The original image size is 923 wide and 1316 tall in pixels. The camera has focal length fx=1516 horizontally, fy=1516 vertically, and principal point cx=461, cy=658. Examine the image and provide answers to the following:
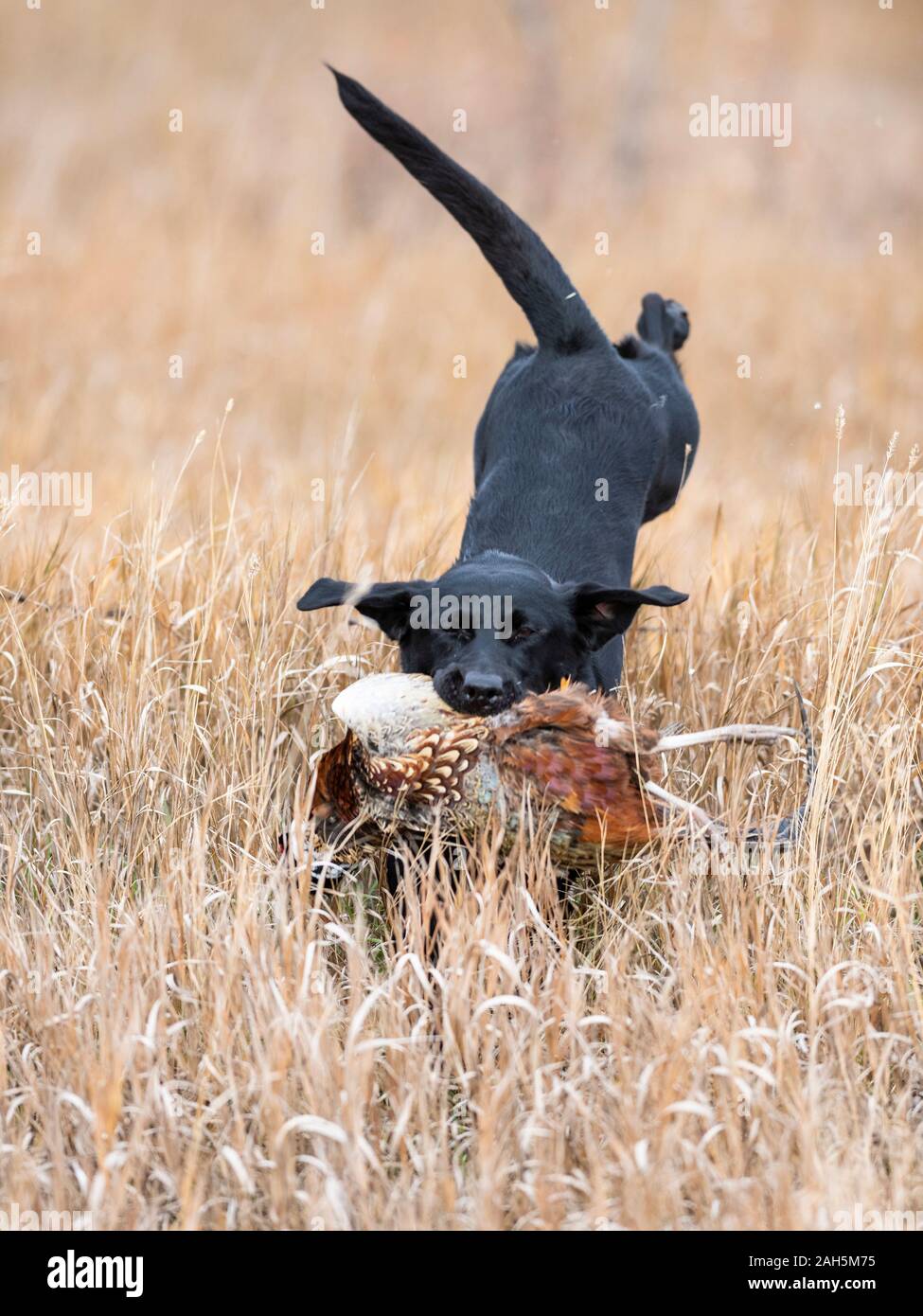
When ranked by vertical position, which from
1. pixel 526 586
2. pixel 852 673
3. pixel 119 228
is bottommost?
pixel 852 673

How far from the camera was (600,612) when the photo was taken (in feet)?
10.7

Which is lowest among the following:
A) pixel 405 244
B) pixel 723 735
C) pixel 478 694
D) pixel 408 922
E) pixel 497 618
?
pixel 408 922

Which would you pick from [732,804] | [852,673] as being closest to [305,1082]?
[732,804]

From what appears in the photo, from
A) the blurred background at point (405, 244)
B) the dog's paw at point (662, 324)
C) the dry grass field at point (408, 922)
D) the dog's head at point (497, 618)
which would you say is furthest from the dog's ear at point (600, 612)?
the dog's paw at point (662, 324)

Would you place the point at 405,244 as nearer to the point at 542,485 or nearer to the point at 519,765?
the point at 542,485

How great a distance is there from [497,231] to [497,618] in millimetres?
1374

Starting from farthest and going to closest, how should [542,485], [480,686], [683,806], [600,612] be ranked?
[542,485] → [600,612] → [480,686] → [683,806]

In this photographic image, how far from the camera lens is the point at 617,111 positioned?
47.9 feet

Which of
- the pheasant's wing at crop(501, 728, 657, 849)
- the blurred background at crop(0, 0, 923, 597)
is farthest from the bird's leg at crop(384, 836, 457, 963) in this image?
the blurred background at crop(0, 0, 923, 597)

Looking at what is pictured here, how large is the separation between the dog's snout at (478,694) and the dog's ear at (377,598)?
0.90 ft

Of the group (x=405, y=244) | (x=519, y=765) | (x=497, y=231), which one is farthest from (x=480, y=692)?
(x=405, y=244)

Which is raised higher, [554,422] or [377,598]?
[554,422]

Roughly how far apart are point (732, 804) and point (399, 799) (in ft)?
2.32
